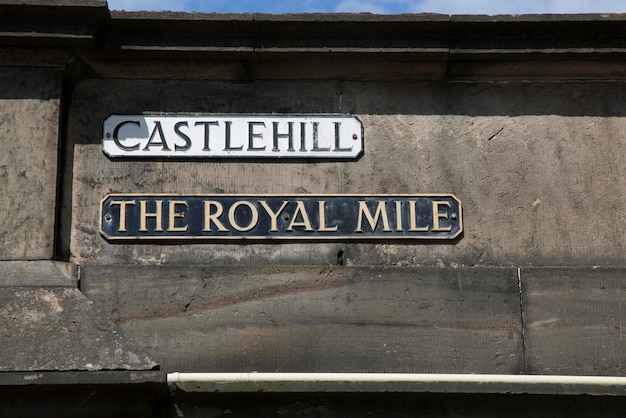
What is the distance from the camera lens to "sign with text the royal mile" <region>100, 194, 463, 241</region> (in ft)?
19.0

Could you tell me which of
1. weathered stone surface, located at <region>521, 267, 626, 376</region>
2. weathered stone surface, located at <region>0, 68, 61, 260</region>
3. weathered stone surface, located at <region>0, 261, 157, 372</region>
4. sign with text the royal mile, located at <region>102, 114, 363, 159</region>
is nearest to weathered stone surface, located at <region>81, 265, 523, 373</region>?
weathered stone surface, located at <region>521, 267, 626, 376</region>

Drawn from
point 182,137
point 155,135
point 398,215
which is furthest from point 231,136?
point 398,215

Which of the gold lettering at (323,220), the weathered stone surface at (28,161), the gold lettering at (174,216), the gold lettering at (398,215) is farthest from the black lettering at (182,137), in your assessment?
the gold lettering at (398,215)

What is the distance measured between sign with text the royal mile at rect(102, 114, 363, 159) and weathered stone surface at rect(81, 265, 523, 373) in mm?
635

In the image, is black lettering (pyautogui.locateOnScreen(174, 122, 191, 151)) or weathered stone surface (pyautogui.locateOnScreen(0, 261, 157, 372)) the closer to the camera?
→ weathered stone surface (pyautogui.locateOnScreen(0, 261, 157, 372))

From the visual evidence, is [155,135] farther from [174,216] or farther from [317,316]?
[317,316]

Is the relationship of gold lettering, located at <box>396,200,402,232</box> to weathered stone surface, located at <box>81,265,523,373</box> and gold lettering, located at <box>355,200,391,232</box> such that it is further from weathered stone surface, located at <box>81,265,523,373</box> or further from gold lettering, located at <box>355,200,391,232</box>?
weathered stone surface, located at <box>81,265,523,373</box>

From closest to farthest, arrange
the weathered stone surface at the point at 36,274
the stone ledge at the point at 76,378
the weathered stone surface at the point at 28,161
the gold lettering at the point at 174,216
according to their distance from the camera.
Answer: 1. the stone ledge at the point at 76,378
2. the weathered stone surface at the point at 36,274
3. the weathered stone surface at the point at 28,161
4. the gold lettering at the point at 174,216

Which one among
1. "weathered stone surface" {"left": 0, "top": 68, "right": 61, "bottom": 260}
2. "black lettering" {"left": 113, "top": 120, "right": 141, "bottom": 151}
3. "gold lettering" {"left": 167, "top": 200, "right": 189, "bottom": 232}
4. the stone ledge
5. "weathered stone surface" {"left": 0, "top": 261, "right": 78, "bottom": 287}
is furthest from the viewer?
"black lettering" {"left": 113, "top": 120, "right": 141, "bottom": 151}

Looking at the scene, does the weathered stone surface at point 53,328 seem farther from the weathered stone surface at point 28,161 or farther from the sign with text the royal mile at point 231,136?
the sign with text the royal mile at point 231,136

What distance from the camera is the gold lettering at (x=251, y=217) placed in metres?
5.80

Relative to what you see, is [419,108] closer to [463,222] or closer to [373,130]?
[373,130]

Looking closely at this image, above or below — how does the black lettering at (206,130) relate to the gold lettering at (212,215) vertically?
above

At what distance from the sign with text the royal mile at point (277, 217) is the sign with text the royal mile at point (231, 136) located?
9.4 inches
